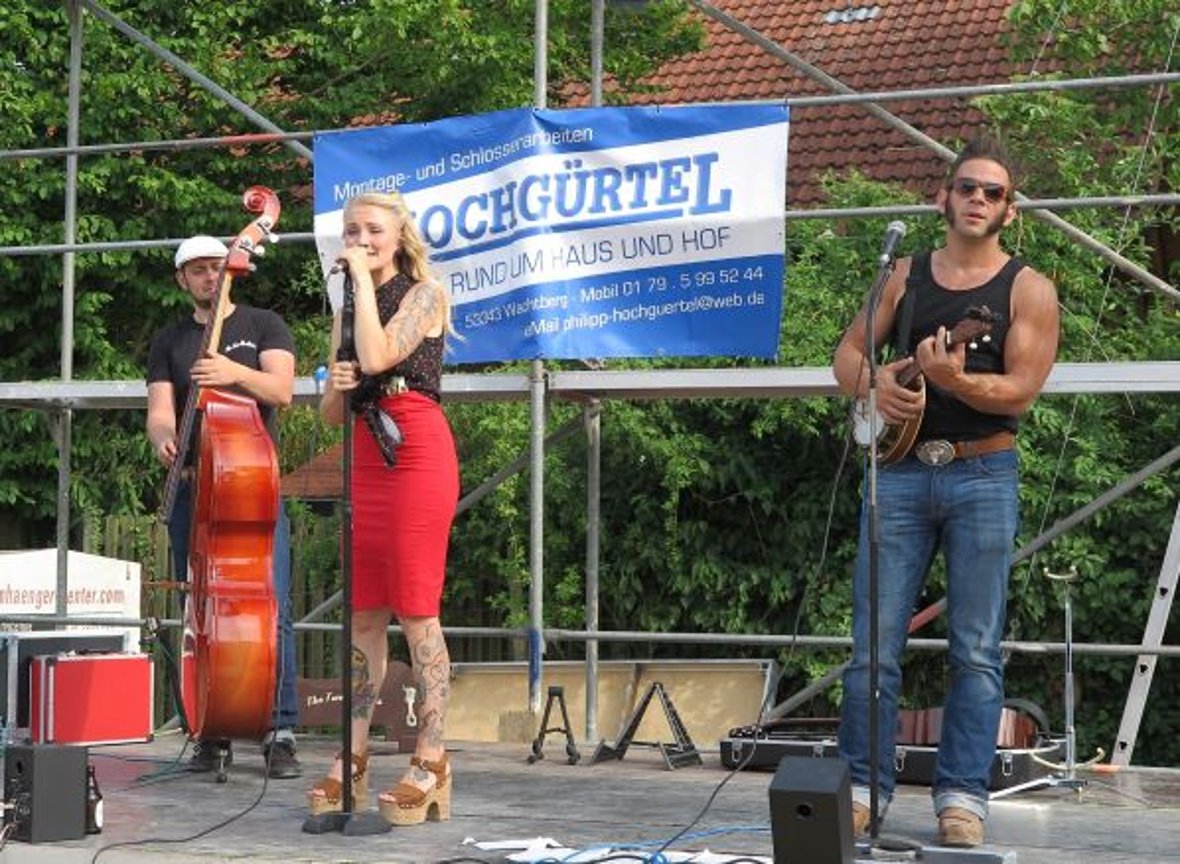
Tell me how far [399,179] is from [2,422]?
8680mm

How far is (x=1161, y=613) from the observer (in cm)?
833

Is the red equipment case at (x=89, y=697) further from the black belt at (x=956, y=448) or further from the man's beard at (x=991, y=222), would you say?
the man's beard at (x=991, y=222)

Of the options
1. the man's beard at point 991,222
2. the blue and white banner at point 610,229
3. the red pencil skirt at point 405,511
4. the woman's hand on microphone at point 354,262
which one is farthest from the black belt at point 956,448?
the blue and white banner at point 610,229

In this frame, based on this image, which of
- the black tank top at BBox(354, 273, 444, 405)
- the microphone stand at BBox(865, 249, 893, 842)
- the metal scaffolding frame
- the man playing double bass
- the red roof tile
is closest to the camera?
the microphone stand at BBox(865, 249, 893, 842)

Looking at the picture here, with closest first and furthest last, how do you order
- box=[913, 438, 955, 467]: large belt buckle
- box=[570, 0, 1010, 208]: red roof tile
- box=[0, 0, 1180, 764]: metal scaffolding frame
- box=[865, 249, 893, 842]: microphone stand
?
box=[865, 249, 893, 842]: microphone stand < box=[913, 438, 955, 467]: large belt buckle < box=[0, 0, 1180, 764]: metal scaffolding frame < box=[570, 0, 1010, 208]: red roof tile

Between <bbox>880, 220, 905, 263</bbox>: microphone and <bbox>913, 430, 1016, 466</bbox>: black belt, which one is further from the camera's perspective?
Answer: <bbox>913, 430, 1016, 466</bbox>: black belt

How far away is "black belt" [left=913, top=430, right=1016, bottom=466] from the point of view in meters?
5.49

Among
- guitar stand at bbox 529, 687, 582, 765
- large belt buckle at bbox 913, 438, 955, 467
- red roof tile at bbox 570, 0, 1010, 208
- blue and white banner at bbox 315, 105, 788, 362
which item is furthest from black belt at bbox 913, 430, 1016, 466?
red roof tile at bbox 570, 0, 1010, 208

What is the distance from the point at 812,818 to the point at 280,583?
9.54 ft

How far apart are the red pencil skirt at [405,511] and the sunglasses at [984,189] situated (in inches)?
61.1

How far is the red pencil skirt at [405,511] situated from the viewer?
5.81 metres

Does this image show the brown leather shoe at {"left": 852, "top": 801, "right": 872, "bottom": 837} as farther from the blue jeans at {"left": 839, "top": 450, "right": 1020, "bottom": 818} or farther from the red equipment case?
the red equipment case

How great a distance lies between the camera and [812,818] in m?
4.81

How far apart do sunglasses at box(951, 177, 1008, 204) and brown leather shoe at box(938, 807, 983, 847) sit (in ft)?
5.08
